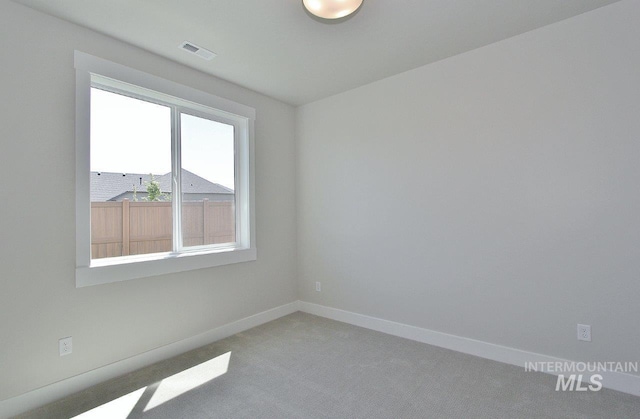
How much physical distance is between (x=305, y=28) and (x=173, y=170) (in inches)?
67.8

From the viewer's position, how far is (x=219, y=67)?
289 cm

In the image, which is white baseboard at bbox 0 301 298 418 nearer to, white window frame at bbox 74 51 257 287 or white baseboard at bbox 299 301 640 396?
white window frame at bbox 74 51 257 287

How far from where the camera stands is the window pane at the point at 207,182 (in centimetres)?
300

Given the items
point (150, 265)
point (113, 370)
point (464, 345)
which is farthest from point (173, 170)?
point (464, 345)

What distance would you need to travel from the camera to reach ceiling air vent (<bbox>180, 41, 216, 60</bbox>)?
2.51 m

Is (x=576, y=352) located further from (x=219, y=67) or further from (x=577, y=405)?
(x=219, y=67)

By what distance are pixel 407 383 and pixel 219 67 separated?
312 centimetres

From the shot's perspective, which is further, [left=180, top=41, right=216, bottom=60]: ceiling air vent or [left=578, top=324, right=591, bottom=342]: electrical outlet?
[left=180, top=41, right=216, bottom=60]: ceiling air vent

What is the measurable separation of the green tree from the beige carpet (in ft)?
4.64

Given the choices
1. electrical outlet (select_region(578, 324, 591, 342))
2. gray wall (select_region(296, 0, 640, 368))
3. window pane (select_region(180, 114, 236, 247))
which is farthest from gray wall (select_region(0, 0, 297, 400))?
electrical outlet (select_region(578, 324, 591, 342))

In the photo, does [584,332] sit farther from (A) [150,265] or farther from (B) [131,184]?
(B) [131,184]

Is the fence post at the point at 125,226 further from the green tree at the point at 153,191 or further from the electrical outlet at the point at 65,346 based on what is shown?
the electrical outlet at the point at 65,346

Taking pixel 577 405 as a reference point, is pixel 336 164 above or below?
above

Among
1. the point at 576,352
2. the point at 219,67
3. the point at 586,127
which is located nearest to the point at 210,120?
the point at 219,67
